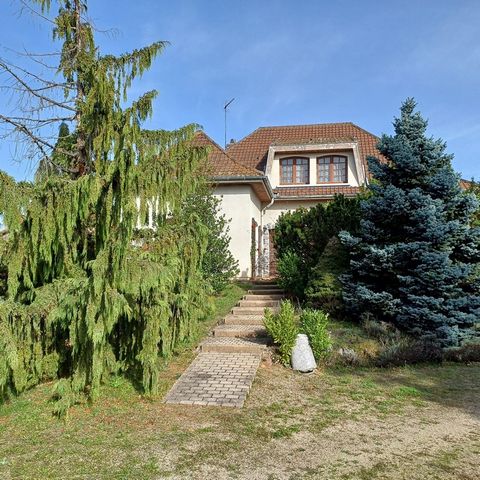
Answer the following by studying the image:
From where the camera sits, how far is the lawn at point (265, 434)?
4.15 meters

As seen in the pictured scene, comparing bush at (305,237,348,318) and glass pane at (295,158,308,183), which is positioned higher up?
glass pane at (295,158,308,183)

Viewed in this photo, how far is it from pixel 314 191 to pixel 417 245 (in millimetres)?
9363

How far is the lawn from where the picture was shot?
415cm

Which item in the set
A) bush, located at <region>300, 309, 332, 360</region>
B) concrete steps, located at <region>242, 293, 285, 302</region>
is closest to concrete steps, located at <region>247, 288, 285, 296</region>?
concrete steps, located at <region>242, 293, 285, 302</region>

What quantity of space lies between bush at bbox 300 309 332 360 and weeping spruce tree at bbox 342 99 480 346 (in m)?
1.98

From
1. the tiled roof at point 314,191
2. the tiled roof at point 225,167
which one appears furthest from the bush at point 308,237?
the tiled roof at point 314,191

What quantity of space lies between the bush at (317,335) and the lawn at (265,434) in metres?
0.97

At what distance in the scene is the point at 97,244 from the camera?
624 cm

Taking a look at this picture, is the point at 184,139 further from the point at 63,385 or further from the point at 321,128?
the point at 321,128

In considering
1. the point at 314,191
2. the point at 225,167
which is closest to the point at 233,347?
the point at 225,167

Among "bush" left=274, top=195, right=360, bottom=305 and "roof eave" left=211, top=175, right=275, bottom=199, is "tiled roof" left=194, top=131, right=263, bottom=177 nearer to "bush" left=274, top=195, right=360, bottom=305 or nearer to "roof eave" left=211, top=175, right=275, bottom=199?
"roof eave" left=211, top=175, right=275, bottom=199

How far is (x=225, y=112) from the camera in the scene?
22.7 metres

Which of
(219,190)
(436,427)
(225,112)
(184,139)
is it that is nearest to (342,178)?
(219,190)

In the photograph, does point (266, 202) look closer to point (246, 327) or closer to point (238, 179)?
point (238, 179)
